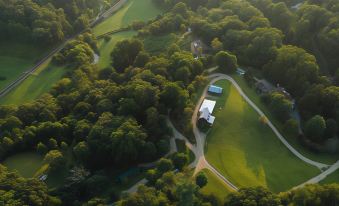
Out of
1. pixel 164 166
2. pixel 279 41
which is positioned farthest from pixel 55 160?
pixel 279 41

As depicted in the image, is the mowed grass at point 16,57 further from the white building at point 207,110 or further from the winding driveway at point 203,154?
the white building at point 207,110

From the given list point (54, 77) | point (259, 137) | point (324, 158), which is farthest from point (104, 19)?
point (324, 158)

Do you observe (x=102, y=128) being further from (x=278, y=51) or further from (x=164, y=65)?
(x=278, y=51)

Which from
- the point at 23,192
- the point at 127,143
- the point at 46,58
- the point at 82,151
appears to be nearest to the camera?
the point at 23,192

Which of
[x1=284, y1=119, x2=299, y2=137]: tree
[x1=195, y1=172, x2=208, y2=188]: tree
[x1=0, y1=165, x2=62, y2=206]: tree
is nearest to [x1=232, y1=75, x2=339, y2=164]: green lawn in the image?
[x1=284, y1=119, x2=299, y2=137]: tree

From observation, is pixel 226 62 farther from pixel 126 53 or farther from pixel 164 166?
pixel 164 166

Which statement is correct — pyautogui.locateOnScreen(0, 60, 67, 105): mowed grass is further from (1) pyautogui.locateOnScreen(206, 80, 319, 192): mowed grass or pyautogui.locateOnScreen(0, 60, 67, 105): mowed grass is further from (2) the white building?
(1) pyautogui.locateOnScreen(206, 80, 319, 192): mowed grass
